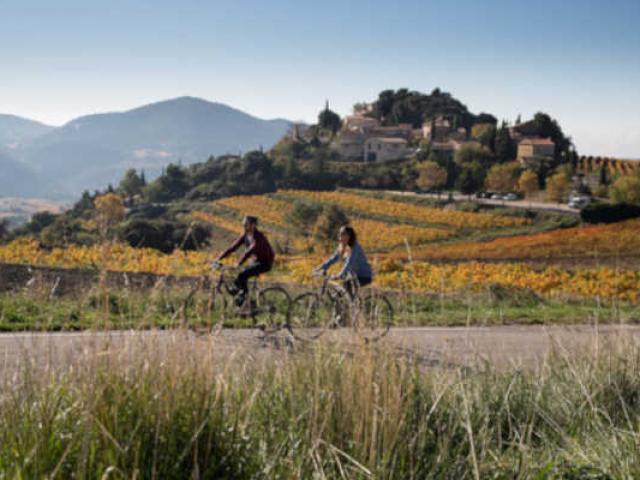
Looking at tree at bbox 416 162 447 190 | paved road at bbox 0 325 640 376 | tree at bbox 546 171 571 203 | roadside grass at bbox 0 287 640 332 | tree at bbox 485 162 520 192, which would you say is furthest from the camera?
tree at bbox 416 162 447 190

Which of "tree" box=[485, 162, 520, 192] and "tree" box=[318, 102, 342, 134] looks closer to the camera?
"tree" box=[485, 162, 520, 192]

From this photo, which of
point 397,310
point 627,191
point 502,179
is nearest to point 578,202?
point 627,191

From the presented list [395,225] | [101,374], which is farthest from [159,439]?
[395,225]

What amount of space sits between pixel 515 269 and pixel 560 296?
661 cm

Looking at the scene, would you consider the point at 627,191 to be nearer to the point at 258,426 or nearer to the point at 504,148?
the point at 504,148

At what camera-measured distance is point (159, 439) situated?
3348 mm

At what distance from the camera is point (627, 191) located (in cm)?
4191

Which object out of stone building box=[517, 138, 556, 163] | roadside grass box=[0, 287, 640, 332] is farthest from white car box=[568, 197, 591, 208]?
roadside grass box=[0, 287, 640, 332]

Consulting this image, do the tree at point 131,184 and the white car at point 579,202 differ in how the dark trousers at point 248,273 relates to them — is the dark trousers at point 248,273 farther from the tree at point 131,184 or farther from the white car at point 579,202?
the tree at point 131,184

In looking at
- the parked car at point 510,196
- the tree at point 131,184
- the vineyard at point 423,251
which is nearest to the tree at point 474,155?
the parked car at point 510,196

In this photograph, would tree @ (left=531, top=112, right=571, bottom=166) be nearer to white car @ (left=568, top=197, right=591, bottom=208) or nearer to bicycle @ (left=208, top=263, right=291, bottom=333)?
white car @ (left=568, top=197, right=591, bottom=208)

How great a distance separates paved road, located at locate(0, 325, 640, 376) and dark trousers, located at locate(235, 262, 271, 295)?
2.15 feet

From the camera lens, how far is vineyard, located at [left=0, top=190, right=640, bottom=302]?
16891 millimetres

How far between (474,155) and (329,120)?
45996 millimetres
